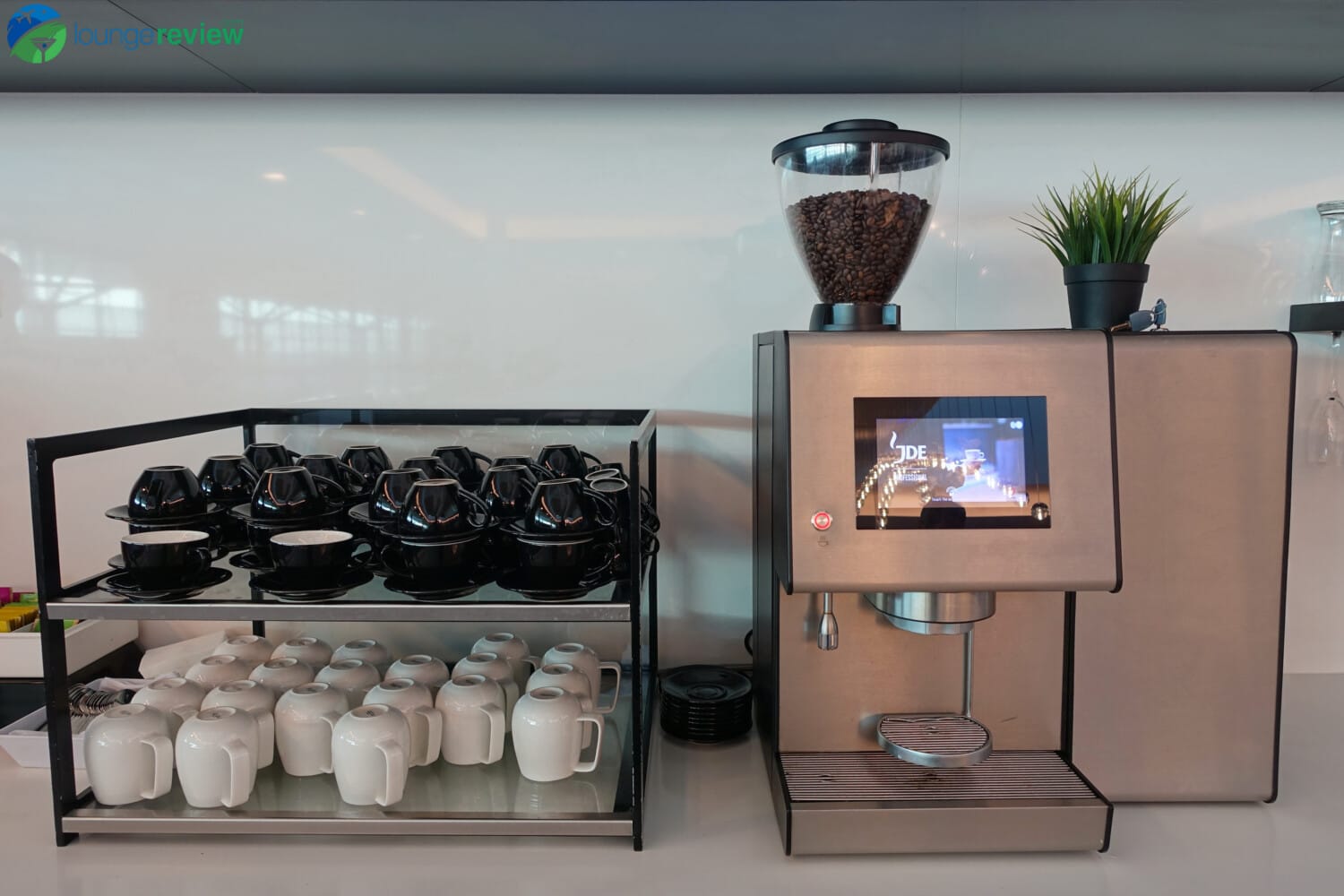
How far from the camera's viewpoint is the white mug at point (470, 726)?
1.01 metres

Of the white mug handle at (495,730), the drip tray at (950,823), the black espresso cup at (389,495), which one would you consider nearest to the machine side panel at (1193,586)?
the drip tray at (950,823)

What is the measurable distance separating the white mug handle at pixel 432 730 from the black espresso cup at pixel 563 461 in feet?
1.14

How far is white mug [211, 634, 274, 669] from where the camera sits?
1.18 m

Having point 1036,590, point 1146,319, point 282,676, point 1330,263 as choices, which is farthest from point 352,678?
point 1330,263

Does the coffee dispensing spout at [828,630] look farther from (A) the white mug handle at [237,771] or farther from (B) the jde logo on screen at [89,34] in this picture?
(B) the jde logo on screen at [89,34]

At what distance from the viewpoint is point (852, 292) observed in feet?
3.42

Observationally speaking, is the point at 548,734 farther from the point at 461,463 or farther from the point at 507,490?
the point at 461,463

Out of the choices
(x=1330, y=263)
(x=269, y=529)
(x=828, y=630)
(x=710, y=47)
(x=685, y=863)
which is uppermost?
(x=710, y=47)

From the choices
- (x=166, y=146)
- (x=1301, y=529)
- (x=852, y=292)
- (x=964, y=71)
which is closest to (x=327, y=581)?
(x=852, y=292)

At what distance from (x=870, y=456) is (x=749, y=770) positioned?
45 cm

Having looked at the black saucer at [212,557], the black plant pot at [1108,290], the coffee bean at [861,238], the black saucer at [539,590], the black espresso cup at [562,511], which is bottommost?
the black saucer at [539,590]

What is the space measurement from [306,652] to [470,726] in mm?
297

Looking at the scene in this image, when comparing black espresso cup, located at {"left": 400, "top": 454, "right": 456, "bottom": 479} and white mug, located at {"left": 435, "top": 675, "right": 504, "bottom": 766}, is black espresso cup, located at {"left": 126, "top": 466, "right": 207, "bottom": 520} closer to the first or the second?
black espresso cup, located at {"left": 400, "top": 454, "right": 456, "bottom": 479}

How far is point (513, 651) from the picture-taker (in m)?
1.19
